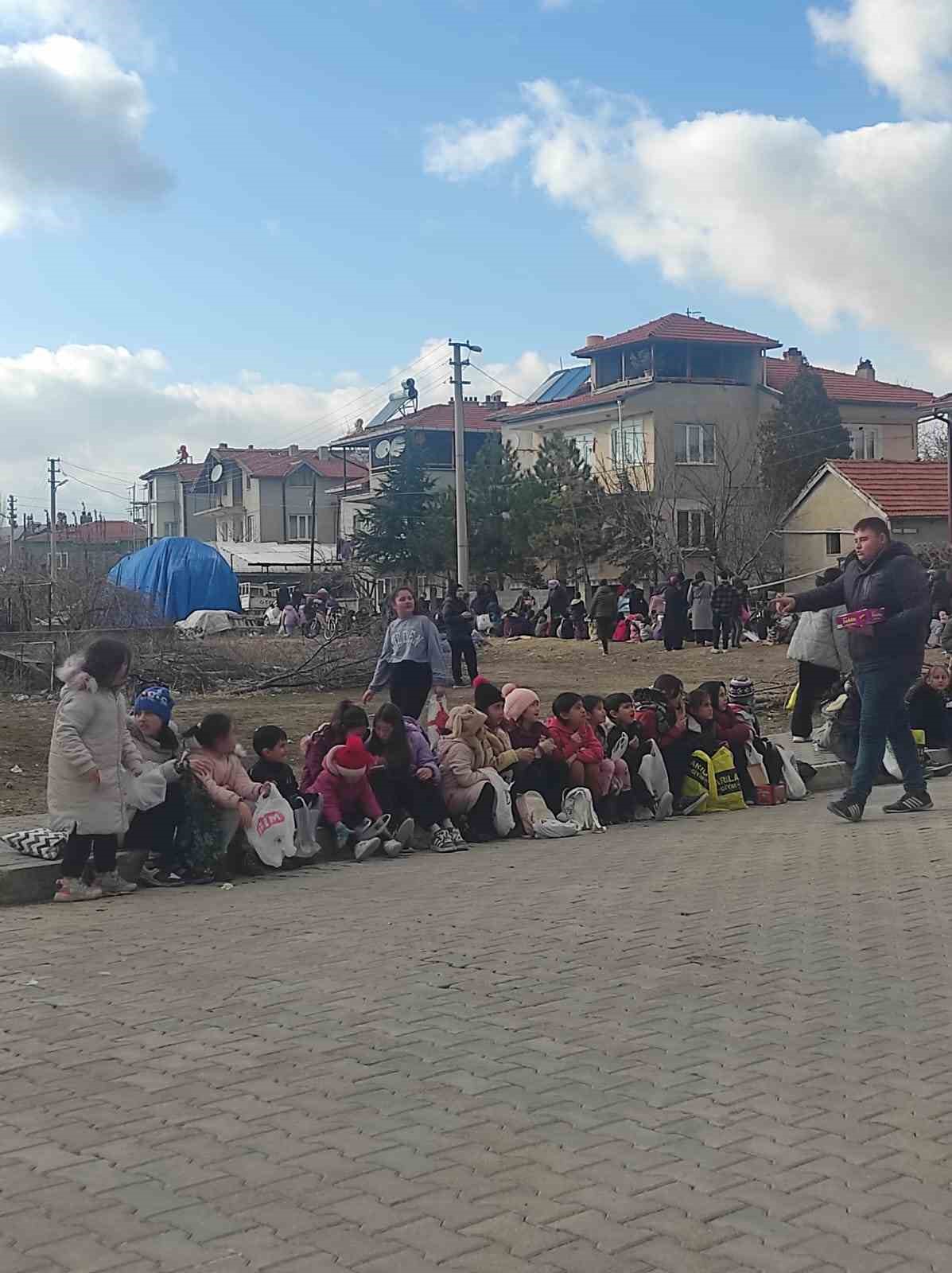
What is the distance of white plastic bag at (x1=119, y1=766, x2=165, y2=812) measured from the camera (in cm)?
955

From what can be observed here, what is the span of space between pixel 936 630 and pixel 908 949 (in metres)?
23.0

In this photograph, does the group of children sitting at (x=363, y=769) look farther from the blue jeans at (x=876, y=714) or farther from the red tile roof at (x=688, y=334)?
the red tile roof at (x=688, y=334)

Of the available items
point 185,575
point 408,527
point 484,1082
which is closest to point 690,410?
point 408,527

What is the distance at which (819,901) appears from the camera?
8.78m

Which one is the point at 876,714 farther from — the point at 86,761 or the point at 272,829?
the point at 86,761

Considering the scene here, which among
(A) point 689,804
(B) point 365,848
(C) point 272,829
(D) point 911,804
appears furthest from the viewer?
(A) point 689,804

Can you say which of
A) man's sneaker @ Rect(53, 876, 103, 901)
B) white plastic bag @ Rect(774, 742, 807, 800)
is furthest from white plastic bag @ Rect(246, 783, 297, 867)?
white plastic bag @ Rect(774, 742, 807, 800)

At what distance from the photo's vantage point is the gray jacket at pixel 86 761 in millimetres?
9227

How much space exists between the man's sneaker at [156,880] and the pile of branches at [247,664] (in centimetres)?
1476

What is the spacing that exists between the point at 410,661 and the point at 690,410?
47167mm

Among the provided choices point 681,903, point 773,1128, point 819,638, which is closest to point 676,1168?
point 773,1128

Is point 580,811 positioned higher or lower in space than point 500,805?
lower

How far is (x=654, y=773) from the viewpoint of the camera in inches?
509

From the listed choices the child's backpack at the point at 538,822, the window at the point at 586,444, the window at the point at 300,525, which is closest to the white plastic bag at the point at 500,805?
the child's backpack at the point at 538,822
